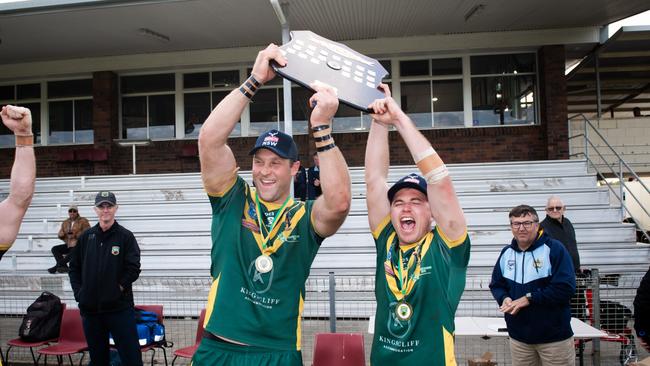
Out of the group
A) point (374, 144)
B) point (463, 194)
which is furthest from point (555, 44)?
point (374, 144)

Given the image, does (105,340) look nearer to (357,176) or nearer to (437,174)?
(437,174)

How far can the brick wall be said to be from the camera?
12109 millimetres

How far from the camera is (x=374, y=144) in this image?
271cm

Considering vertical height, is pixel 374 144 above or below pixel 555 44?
below

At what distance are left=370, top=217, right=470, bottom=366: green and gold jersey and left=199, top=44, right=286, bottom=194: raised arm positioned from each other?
97 cm

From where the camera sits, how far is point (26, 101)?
47.1ft

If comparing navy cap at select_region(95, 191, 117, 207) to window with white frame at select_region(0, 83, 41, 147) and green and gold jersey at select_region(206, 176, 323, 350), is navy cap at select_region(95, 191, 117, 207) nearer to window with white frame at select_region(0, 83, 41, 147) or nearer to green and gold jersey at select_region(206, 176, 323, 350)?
green and gold jersey at select_region(206, 176, 323, 350)

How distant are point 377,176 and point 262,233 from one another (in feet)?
2.31

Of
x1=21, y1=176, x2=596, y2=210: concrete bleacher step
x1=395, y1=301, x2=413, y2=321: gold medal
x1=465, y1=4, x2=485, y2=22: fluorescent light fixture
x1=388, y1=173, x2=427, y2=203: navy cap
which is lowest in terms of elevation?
x1=395, y1=301, x2=413, y2=321: gold medal

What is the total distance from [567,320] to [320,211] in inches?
114

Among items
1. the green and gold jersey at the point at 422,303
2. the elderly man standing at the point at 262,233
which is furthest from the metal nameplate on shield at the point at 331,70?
the green and gold jersey at the point at 422,303

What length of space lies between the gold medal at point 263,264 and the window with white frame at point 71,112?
13.3m

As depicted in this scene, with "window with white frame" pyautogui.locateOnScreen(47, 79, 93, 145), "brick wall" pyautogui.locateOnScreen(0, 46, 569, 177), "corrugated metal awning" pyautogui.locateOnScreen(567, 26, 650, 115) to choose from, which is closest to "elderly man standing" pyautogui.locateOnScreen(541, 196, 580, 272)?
"brick wall" pyautogui.locateOnScreen(0, 46, 569, 177)

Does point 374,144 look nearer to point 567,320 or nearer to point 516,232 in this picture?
point 516,232
